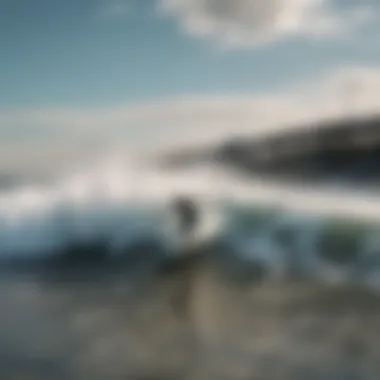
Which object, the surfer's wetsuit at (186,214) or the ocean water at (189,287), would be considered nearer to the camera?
the ocean water at (189,287)

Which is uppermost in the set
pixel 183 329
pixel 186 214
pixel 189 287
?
pixel 186 214

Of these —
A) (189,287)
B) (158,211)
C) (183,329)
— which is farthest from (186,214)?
(183,329)

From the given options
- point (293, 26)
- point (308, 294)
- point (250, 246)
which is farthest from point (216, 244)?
point (293, 26)

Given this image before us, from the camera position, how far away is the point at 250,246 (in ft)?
5.46

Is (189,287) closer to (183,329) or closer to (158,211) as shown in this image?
(183,329)

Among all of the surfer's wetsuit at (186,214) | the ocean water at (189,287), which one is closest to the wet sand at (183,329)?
the ocean water at (189,287)

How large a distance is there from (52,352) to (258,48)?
38.2 inches

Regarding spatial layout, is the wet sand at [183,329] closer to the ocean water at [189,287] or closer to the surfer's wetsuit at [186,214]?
the ocean water at [189,287]

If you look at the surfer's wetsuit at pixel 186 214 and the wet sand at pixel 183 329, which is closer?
the wet sand at pixel 183 329

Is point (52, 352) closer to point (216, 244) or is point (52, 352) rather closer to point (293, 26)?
point (216, 244)

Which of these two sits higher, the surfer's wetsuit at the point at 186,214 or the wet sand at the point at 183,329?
the surfer's wetsuit at the point at 186,214

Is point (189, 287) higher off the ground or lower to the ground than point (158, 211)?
lower

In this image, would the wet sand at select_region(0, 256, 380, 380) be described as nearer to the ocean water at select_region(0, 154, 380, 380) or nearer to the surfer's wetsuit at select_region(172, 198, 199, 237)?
the ocean water at select_region(0, 154, 380, 380)

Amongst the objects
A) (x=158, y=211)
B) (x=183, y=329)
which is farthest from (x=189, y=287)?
(x=158, y=211)
